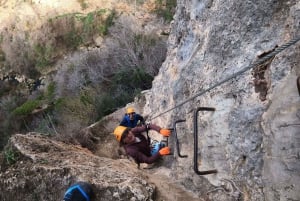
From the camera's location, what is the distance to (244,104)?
3791mm

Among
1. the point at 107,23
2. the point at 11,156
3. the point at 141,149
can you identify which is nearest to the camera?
the point at 11,156

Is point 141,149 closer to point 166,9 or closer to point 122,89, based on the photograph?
point 122,89

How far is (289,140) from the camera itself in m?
3.01

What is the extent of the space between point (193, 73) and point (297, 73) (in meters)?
2.26

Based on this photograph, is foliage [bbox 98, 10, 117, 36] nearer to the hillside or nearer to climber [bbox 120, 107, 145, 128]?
climber [bbox 120, 107, 145, 128]

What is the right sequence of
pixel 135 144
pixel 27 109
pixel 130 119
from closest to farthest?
pixel 135 144 < pixel 130 119 < pixel 27 109

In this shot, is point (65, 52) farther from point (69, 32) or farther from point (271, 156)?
point (271, 156)

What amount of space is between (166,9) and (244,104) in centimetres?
1257

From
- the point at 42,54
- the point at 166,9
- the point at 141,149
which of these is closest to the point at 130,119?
the point at 141,149

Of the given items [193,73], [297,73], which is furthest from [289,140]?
[193,73]

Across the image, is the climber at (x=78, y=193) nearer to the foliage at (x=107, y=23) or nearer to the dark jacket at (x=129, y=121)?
the dark jacket at (x=129, y=121)

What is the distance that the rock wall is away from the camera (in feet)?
10.2

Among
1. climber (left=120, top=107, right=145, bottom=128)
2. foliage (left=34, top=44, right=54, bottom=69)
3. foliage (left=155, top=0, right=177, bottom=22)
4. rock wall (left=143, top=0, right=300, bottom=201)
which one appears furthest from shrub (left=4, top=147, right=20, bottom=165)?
foliage (left=34, top=44, right=54, bottom=69)

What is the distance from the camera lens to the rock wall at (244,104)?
10.2 feet
